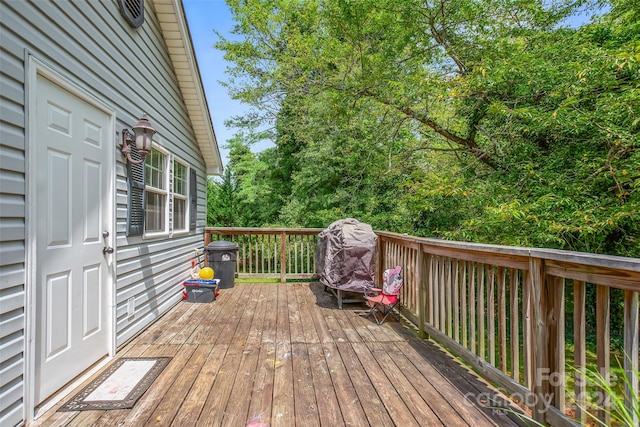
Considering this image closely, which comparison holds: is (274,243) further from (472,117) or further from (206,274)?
(472,117)

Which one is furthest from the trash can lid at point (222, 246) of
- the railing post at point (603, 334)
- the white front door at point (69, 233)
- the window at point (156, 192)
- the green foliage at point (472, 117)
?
the railing post at point (603, 334)

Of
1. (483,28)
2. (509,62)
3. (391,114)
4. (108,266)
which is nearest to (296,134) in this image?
(391,114)

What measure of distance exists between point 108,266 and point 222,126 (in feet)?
34.0

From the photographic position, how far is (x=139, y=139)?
3.23m

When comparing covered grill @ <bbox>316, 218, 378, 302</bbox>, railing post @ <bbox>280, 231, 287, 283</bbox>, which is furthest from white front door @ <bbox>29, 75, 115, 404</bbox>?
railing post @ <bbox>280, 231, 287, 283</bbox>

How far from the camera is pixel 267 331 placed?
3.50 m

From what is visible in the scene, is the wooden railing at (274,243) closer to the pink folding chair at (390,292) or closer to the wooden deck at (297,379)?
the wooden deck at (297,379)

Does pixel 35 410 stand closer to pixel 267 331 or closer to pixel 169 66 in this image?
pixel 267 331

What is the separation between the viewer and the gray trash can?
553 cm

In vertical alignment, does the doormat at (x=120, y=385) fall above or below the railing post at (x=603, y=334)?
below

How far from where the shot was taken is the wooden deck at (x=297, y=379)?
6.45 feet

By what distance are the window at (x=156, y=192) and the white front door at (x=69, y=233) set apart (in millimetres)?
937

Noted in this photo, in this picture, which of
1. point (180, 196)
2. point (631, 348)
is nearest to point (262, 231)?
point (180, 196)

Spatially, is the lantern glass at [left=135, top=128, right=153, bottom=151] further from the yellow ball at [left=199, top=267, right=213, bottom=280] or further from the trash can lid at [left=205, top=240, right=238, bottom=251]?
the trash can lid at [left=205, top=240, right=238, bottom=251]
